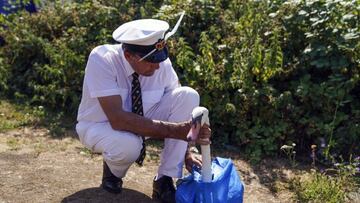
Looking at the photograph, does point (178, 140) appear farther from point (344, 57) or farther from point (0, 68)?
point (0, 68)

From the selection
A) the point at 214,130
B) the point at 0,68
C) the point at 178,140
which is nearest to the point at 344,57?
the point at 214,130

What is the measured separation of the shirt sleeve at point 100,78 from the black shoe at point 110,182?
1.68 feet

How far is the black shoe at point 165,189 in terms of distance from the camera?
10.4 feet

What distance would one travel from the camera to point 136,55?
9.61 ft

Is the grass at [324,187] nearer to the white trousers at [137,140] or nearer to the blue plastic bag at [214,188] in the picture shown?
the blue plastic bag at [214,188]

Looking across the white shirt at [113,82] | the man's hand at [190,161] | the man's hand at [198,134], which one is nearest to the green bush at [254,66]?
the man's hand at [190,161]

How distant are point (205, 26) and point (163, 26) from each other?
219 cm

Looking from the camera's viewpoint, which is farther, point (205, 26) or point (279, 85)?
point (205, 26)

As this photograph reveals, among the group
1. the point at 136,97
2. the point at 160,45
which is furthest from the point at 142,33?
the point at 136,97

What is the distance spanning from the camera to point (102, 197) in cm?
328

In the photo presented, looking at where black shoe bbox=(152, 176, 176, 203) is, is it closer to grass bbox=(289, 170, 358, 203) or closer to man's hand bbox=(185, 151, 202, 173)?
man's hand bbox=(185, 151, 202, 173)

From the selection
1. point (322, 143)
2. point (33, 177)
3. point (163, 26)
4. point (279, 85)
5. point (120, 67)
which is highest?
point (163, 26)

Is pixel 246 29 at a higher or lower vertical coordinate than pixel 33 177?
higher

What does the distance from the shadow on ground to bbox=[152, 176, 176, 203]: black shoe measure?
9cm
